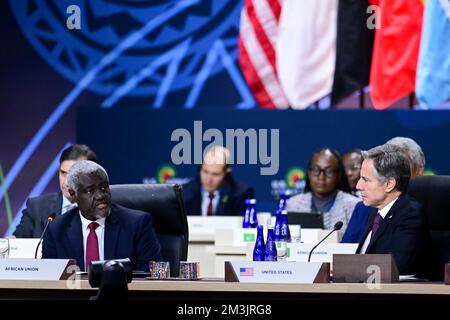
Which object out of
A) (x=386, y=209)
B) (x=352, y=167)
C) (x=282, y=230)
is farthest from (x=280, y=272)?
(x=352, y=167)

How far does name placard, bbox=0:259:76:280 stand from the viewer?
4246mm

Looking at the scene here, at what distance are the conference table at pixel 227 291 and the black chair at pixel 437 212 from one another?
1378 millimetres

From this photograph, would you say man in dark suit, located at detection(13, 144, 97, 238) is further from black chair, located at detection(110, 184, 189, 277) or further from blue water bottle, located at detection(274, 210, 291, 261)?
blue water bottle, located at detection(274, 210, 291, 261)

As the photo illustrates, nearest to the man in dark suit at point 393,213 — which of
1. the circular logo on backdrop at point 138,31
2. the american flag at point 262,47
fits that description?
the american flag at point 262,47

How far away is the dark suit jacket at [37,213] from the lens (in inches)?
260

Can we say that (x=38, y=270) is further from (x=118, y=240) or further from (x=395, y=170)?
(x=395, y=170)

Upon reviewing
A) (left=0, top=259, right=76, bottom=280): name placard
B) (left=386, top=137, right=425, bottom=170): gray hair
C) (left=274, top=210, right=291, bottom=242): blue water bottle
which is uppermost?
(left=386, top=137, right=425, bottom=170): gray hair

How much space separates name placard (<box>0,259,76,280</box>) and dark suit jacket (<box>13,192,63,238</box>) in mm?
2306

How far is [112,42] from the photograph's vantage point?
34.5 feet

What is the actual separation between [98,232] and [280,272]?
1.59 m

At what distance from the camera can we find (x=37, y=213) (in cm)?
662

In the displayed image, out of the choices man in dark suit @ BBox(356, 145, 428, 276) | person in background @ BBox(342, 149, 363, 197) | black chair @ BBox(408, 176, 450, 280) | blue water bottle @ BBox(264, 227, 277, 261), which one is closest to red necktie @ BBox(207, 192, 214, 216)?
person in background @ BBox(342, 149, 363, 197)

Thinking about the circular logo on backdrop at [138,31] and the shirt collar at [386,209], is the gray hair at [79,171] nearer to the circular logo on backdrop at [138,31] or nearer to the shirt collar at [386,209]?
the shirt collar at [386,209]
